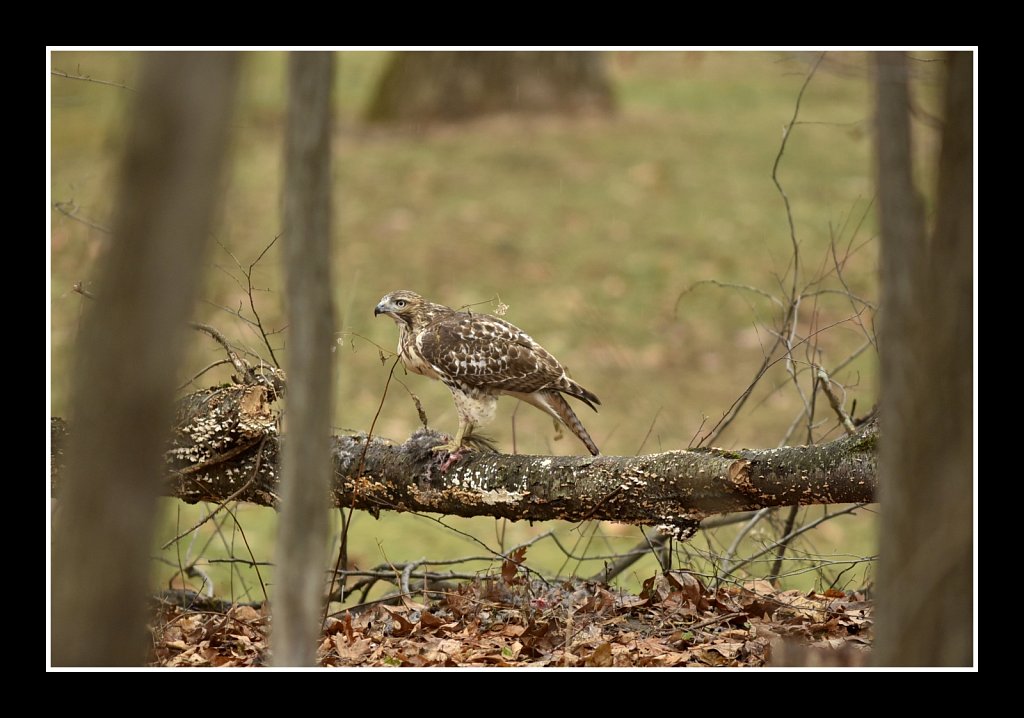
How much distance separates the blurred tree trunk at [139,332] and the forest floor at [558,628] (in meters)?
1.99

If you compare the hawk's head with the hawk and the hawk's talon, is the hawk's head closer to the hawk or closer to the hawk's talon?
the hawk

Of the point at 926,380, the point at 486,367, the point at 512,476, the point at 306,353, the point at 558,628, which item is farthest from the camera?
→ the point at 486,367

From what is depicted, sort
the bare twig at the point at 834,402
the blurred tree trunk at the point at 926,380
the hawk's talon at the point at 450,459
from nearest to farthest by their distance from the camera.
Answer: the blurred tree trunk at the point at 926,380 < the hawk's talon at the point at 450,459 < the bare twig at the point at 834,402

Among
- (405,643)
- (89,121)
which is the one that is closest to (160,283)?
(405,643)

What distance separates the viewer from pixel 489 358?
519 cm

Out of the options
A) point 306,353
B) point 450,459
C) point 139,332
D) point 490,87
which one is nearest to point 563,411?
point 450,459

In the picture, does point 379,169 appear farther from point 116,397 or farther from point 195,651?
point 116,397

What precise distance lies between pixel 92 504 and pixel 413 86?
13.8 metres

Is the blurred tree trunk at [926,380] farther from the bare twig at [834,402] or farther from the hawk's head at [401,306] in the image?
the hawk's head at [401,306]

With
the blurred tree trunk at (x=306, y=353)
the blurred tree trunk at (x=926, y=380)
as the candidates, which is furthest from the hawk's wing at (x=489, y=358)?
the blurred tree trunk at (x=926, y=380)

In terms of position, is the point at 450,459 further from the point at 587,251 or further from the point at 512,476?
the point at 587,251

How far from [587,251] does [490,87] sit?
4045 millimetres

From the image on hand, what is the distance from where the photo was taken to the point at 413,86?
50.3ft

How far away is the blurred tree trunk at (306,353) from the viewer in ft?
8.04
